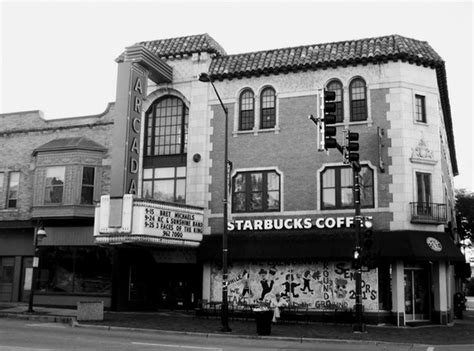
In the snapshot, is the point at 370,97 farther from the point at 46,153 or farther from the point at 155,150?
the point at 46,153

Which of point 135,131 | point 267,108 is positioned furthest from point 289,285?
point 135,131

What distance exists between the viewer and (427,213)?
25328 millimetres

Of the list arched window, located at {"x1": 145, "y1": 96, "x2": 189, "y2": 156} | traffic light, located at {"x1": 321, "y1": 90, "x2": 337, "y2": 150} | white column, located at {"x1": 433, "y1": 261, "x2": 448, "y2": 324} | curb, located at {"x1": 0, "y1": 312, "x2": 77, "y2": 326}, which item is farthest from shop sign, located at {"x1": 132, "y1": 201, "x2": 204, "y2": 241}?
traffic light, located at {"x1": 321, "y1": 90, "x2": 337, "y2": 150}

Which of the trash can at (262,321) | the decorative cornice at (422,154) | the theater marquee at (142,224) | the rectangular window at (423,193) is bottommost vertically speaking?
the trash can at (262,321)

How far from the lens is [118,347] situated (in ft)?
52.3

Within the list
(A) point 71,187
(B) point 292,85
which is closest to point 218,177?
(B) point 292,85

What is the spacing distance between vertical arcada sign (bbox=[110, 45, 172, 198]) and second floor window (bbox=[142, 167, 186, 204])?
2009 mm

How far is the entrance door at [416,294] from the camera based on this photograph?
25312 millimetres

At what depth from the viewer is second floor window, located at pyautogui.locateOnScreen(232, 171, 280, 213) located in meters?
27.4

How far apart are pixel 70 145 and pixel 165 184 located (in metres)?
5.98

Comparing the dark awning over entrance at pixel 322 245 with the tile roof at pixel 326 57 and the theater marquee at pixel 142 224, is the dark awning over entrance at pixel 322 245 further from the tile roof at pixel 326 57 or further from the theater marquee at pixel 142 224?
the tile roof at pixel 326 57

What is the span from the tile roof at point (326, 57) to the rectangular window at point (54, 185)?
9.92 m

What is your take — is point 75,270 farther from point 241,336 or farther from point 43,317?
point 241,336

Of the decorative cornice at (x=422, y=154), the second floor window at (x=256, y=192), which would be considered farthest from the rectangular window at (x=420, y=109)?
the second floor window at (x=256, y=192)
